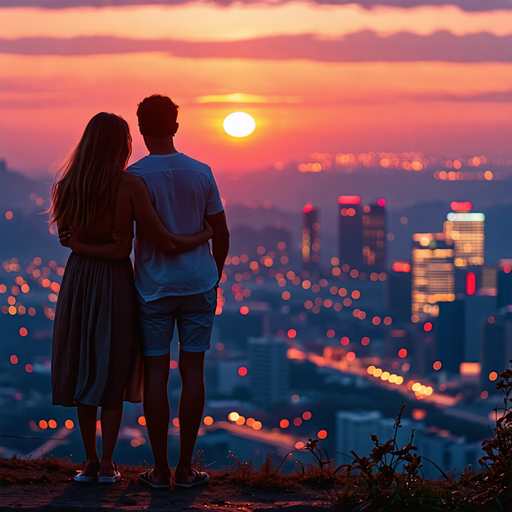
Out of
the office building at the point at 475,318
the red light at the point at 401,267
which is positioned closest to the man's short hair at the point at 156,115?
the office building at the point at 475,318

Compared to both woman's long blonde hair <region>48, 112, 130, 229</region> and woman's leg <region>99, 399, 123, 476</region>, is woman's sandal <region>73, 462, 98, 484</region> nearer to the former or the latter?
woman's leg <region>99, 399, 123, 476</region>

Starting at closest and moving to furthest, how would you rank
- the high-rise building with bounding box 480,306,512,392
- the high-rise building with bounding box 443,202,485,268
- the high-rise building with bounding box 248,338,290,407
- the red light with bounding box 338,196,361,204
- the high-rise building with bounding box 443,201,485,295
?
the high-rise building with bounding box 248,338,290,407, the high-rise building with bounding box 480,306,512,392, the high-rise building with bounding box 443,201,485,295, the high-rise building with bounding box 443,202,485,268, the red light with bounding box 338,196,361,204

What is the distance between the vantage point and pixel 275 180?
371ft

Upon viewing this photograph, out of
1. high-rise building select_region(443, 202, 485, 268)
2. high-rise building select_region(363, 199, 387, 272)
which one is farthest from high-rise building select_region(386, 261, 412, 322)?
high-rise building select_region(363, 199, 387, 272)

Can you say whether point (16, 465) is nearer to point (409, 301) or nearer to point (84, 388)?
point (84, 388)

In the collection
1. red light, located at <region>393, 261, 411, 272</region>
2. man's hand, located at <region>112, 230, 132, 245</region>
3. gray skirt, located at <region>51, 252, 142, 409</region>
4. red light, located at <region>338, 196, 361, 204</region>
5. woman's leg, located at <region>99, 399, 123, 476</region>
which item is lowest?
red light, located at <region>393, 261, 411, 272</region>

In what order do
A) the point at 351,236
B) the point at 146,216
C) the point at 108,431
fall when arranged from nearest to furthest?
the point at 146,216, the point at 108,431, the point at 351,236

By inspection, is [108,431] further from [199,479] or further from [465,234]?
→ [465,234]

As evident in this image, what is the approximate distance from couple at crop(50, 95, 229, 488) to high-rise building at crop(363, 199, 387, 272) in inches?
4022

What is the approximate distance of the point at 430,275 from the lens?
9306 cm

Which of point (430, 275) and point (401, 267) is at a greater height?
point (401, 267)

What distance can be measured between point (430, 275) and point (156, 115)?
93567 millimetres

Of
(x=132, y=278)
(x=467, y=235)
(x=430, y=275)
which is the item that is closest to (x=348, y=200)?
(x=467, y=235)

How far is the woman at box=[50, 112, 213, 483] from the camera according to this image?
2.33 m
